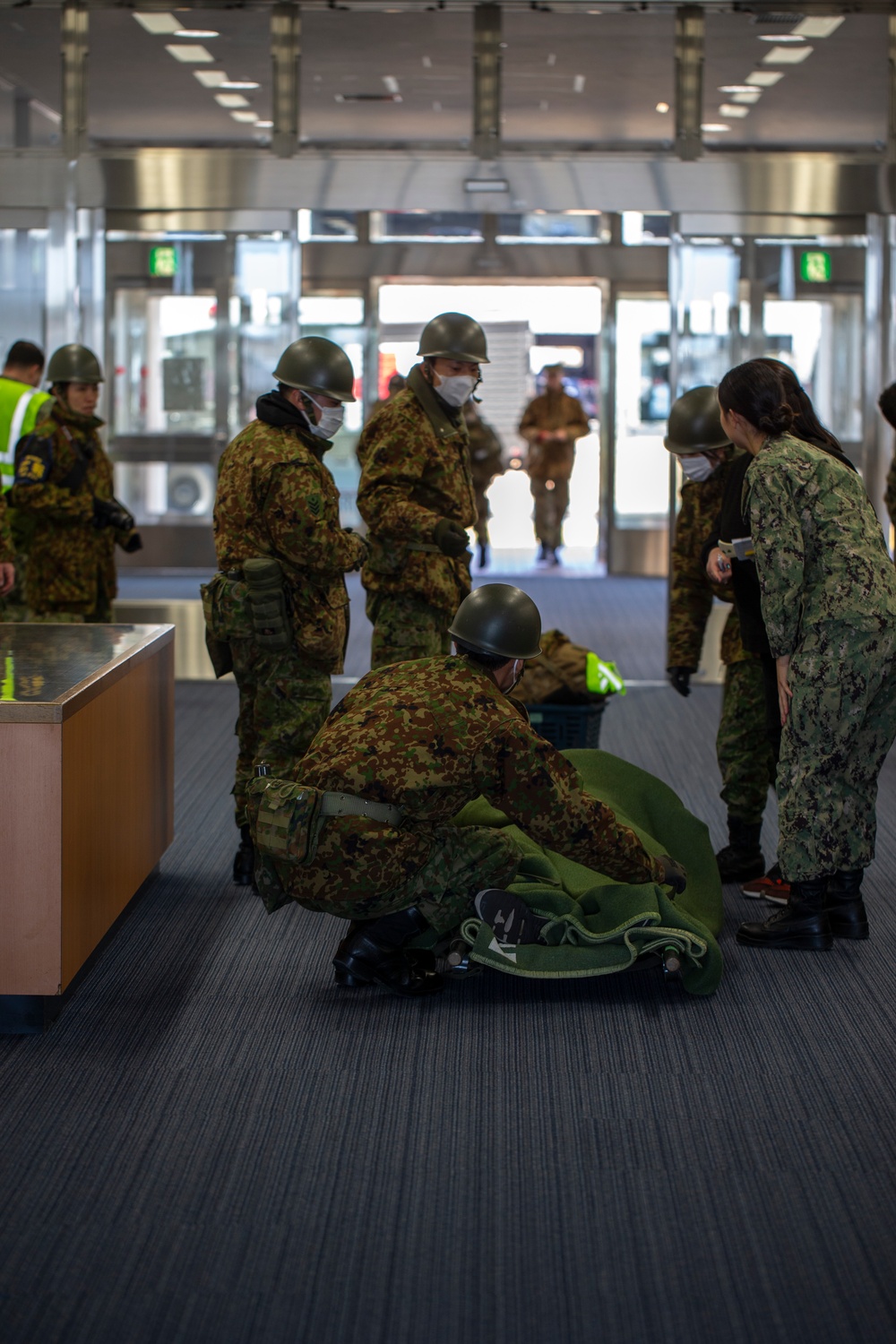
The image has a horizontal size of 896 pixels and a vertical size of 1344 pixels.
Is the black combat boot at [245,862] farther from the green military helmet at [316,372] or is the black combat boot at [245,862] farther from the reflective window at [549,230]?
the reflective window at [549,230]

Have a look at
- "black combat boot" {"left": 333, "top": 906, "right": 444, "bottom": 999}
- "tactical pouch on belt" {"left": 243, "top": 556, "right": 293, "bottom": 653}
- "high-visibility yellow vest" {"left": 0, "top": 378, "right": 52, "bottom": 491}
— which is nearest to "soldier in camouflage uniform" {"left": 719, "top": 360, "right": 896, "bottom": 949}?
"black combat boot" {"left": 333, "top": 906, "right": 444, "bottom": 999}

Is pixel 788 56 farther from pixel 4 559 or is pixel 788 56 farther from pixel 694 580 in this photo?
pixel 4 559

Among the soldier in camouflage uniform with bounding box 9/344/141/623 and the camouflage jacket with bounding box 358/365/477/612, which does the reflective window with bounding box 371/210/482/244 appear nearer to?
the soldier in camouflage uniform with bounding box 9/344/141/623

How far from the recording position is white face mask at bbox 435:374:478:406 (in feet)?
15.5

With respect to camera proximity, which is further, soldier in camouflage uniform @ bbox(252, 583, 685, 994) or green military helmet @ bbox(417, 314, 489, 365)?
green military helmet @ bbox(417, 314, 489, 365)

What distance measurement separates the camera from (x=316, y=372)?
406 cm

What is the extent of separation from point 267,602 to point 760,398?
1418mm

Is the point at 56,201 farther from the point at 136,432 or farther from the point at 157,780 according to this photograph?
the point at 157,780

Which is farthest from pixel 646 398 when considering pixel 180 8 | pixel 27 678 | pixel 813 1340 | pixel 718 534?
pixel 813 1340

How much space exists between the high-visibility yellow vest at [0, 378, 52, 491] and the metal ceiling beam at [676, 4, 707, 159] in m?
3.74

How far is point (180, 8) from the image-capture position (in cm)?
764

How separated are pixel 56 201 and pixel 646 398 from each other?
642cm

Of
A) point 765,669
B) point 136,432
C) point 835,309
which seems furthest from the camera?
point 136,432

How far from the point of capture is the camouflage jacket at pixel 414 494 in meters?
4.64
